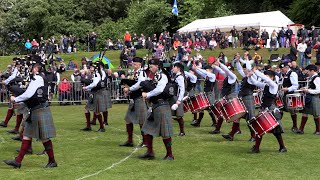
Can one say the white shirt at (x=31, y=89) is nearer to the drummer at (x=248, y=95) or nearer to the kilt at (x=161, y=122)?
the kilt at (x=161, y=122)

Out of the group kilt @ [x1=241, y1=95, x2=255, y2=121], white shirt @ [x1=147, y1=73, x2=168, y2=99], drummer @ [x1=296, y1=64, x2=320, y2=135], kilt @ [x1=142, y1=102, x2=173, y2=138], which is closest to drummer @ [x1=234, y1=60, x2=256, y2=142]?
kilt @ [x1=241, y1=95, x2=255, y2=121]

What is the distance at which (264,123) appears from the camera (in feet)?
33.3

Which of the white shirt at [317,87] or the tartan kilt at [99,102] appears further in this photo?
the tartan kilt at [99,102]

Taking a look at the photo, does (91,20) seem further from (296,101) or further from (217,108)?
(296,101)

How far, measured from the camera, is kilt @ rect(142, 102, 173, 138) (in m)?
9.48

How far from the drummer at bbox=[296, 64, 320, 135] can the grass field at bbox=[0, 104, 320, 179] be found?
0.48 meters

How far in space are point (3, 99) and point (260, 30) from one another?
1883 cm

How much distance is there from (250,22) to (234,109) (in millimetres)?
24872

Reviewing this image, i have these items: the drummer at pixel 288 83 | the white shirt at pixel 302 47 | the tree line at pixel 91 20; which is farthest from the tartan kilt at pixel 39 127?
the tree line at pixel 91 20

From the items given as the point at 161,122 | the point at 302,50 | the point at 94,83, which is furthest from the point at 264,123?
the point at 302,50

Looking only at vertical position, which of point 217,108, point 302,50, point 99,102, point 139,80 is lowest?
point 217,108

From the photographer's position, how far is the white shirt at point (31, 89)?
28.5ft

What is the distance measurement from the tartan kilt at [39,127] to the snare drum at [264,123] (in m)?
3.91

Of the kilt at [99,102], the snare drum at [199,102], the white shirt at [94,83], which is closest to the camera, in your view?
the snare drum at [199,102]
